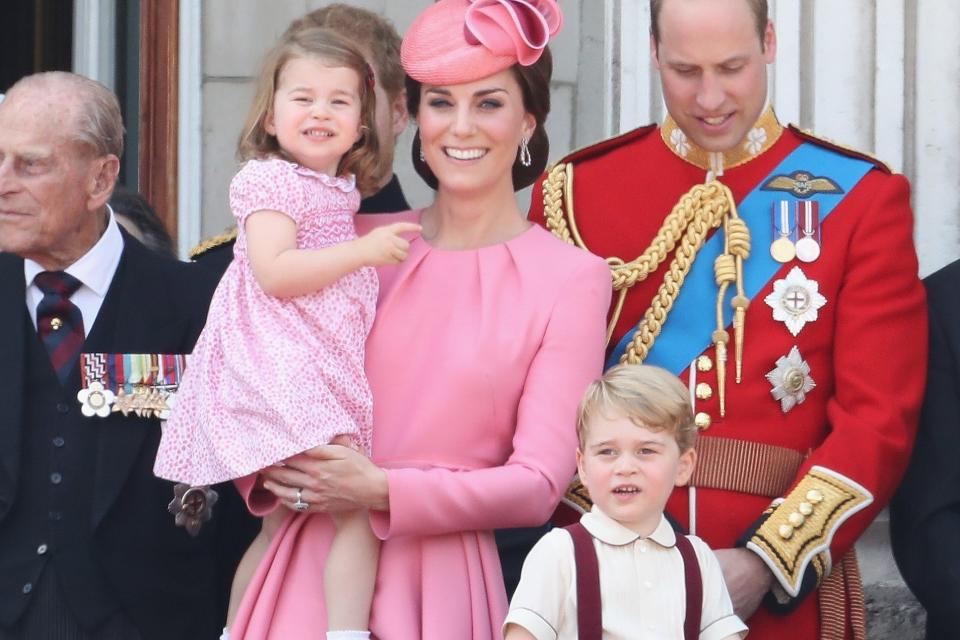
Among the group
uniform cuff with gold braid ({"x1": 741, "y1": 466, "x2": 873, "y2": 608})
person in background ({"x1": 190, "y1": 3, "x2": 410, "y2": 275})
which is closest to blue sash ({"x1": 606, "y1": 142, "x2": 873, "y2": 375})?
uniform cuff with gold braid ({"x1": 741, "y1": 466, "x2": 873, "y2": 608})

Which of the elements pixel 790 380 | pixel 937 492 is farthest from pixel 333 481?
pixel 937 492

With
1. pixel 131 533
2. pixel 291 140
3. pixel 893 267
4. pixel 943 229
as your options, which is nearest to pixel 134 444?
pixel 131 533

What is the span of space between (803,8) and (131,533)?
203cm

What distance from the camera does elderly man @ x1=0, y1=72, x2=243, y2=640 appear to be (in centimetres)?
415

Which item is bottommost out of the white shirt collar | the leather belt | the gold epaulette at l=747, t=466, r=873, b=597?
the gold epaulette at l=747, t=466, r=873, b=597

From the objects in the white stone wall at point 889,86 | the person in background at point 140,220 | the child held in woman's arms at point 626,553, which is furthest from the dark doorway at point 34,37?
the child held in woman's arms at point 626,553

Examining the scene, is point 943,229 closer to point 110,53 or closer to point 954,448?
point 954,448

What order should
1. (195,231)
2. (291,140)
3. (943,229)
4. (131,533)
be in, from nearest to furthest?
(291,140)
(131,533)
(943,229)
(195,231)

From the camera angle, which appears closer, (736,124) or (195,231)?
(736,124)

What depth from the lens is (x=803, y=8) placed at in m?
5.12

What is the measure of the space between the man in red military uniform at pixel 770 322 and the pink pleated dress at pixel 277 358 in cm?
51

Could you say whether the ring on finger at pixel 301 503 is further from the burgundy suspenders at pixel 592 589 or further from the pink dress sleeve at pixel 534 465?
the burgundy suspenders at pixel 592 589

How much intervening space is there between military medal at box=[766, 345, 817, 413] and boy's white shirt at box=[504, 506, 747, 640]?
0.61m

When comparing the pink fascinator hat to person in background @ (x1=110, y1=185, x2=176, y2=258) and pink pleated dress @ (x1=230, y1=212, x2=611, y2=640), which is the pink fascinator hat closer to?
pink pleated dress @ (x1=230, y1=212, x2=611, y2=640)
